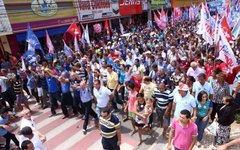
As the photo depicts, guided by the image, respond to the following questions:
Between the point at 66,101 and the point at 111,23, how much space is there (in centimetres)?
2101

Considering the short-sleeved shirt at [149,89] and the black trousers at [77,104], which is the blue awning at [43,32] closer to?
the black trousers at [77,104]

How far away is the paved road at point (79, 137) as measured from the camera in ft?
19.0

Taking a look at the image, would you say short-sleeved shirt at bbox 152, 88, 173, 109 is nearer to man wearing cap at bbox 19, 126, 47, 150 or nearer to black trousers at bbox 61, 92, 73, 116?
man wearing cap at bbox 19, 126, 47, 150

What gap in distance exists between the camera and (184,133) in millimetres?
3854

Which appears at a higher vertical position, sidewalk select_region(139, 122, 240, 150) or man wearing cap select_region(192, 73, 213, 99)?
man wearing cap select_region(192, 73, 213, 99)

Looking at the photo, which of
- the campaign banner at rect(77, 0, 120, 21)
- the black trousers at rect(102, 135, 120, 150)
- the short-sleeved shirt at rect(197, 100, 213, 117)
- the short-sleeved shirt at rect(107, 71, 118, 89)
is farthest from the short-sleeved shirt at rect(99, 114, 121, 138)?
the campaign banner at rect(77, 0, 120, 21)

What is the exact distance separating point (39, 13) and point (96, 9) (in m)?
7.21

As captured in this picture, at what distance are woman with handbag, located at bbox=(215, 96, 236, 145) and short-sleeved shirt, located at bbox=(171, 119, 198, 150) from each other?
3.33 feet

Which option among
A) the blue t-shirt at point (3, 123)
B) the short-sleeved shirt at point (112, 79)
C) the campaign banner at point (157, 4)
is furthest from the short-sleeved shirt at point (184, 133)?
the campaign banner at point (157, 4)

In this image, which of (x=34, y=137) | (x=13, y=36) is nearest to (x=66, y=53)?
(x=13, y=36)

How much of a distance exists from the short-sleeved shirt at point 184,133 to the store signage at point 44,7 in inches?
633

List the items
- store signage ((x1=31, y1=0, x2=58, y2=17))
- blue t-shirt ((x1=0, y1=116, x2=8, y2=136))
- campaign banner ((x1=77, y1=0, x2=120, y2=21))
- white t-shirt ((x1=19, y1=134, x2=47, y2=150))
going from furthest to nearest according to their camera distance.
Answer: campaign banner ((x1=77, y1=0, x2=120, y2=21)), store signage ((x1=31, y1=0, x2=58, y2=17)), blue t-shirt ((x1=0, y1=116, x2=8, y2=136)), white t-shirt ((x1=19, y1=134, x2=47, y2=150))

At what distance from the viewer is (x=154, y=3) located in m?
35.2

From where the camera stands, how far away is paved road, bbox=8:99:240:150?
5.79 meters
